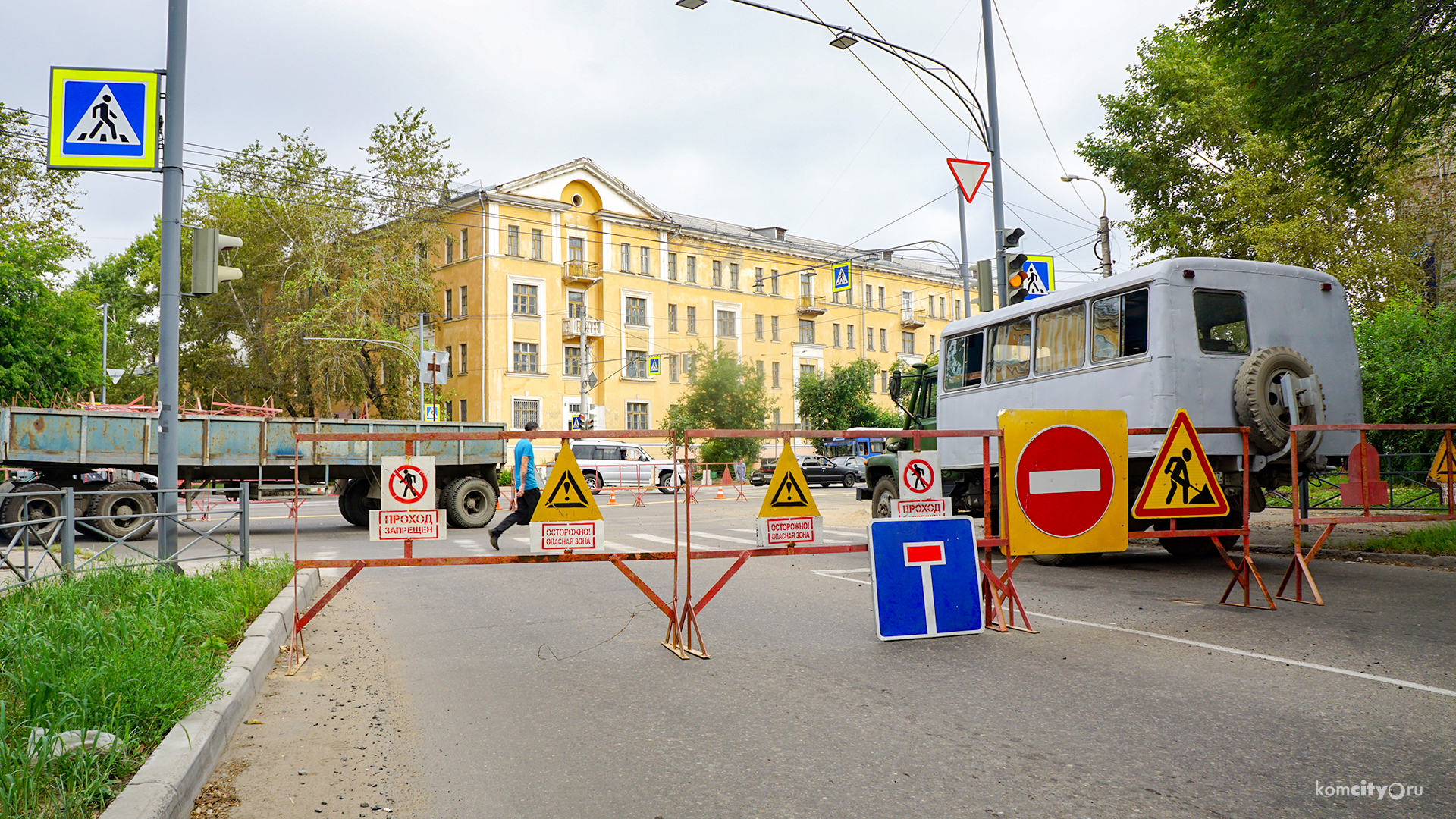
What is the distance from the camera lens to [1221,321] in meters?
10.9

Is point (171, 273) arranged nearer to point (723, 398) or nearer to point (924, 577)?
point (924, 577)

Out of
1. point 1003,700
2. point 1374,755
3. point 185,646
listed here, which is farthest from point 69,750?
point 1374,755

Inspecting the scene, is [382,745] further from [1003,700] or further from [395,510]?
[1003,700]

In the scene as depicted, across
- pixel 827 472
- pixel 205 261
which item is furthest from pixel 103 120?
pixel 827 472

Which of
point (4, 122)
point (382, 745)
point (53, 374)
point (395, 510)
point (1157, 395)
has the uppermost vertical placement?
point (4, 122)

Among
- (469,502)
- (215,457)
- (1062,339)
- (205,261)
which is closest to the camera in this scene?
(205,261)

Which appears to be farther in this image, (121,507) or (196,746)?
(121,507)

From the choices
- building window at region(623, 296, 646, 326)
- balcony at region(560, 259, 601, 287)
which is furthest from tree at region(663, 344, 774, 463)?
balcony at region(560, 259, 601, 287)

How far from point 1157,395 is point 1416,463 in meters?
9.03

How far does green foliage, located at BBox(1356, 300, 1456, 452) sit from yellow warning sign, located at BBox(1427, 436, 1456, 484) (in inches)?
284

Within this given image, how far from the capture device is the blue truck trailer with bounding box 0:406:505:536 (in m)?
15.5

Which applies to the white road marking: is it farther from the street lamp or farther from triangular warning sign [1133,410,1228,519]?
the street lamp

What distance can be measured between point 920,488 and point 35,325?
35262 millimetres

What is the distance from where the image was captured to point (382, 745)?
16.3 ft
